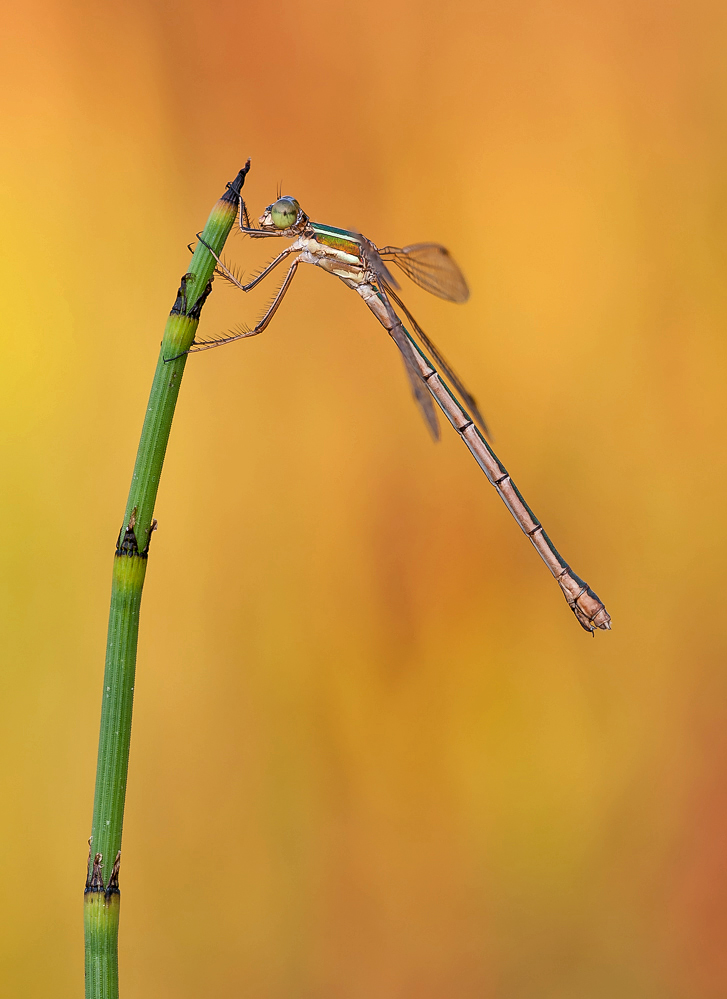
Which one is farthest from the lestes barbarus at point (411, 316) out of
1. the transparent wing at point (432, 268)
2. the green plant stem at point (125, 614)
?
the green plant stem at point (125, 614)

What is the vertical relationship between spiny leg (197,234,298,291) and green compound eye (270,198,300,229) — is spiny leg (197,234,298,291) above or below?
below

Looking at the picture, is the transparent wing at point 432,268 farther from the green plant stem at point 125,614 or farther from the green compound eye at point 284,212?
the green plant stem at point 125,614

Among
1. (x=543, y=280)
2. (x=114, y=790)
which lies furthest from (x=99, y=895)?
(x=543, y=280)

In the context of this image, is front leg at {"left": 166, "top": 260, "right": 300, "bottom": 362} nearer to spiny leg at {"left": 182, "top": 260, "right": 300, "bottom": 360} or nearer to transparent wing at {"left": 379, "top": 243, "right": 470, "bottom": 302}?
spiny leg at {"left": 182, "top": 260, "right": 300, "bottom": 360}

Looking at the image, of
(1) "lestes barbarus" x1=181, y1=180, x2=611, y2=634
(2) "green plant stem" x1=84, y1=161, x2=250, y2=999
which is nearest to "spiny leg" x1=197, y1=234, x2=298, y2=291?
(1) "lestes barbarus" x1=181, y1=180, x2=611, y2=634

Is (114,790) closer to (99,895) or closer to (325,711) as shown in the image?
(99,895)

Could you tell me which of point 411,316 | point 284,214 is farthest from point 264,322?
point 411,316
